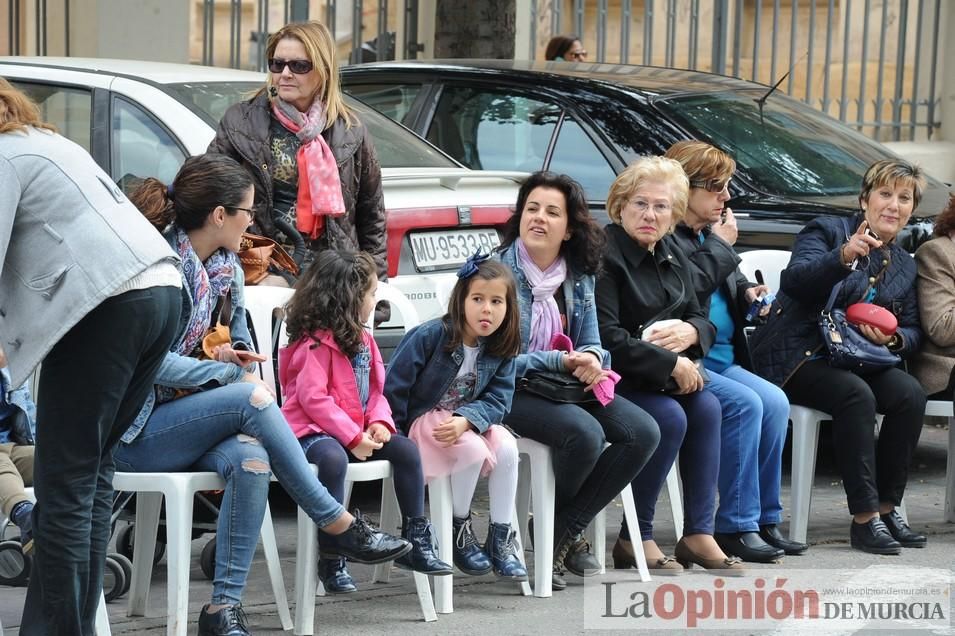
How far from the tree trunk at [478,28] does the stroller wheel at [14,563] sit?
20.6ft

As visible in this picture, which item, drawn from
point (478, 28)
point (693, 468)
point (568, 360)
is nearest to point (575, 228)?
point (568, 360)

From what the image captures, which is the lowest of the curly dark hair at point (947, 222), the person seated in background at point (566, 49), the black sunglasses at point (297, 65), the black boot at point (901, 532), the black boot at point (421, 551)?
the black boot at point (901, 532)

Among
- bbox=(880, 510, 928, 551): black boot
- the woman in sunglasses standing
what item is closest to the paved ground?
bbox=(880, 510, 928, 551): black boot

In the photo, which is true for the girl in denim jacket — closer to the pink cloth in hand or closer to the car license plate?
the pink cloth in hand

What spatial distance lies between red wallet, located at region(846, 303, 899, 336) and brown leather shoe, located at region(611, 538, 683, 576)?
1327 mm

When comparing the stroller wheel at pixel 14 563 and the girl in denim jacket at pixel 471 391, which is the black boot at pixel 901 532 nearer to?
the girl in denim jacket at pixel 471 391

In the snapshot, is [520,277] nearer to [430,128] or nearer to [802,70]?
[430,128]

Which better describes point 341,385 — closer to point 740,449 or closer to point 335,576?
point 335,576

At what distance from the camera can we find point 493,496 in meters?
5.40

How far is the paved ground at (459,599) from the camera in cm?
509

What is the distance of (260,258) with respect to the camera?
17.8 feet

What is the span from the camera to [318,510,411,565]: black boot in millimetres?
4895

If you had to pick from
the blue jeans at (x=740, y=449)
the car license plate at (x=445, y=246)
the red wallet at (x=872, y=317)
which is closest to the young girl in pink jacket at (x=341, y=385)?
the car license plate at (x=445, y=246)

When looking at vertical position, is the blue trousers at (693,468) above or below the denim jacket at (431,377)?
below
